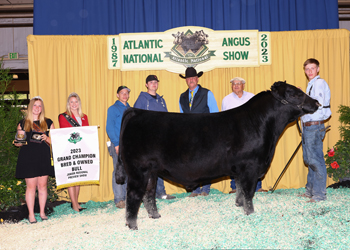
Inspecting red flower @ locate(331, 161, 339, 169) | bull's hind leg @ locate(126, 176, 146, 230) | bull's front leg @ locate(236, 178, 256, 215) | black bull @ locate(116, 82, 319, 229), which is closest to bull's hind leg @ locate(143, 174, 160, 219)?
black bull @ locate(116, 82, 319, 229)

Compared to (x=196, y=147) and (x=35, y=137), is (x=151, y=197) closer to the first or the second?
(x=196, y=147)

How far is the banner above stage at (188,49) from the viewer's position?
5133 millimetres

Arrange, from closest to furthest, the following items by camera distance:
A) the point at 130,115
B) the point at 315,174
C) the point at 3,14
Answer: the point at 130,115 → the point at 315,174 → the point at 3,14

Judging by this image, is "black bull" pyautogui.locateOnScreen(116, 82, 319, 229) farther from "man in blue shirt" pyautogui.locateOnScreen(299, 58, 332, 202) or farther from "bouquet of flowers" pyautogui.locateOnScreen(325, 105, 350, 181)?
"bouquet of flowers" pyautogui.locateOnScreen(325, 105, 350, 181)

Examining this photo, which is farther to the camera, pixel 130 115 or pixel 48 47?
pixel 48 47

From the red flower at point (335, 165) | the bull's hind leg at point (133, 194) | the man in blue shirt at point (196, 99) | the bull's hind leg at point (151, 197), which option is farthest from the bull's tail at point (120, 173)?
the red flower at point (335, 165)

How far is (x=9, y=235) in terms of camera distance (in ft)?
11.1

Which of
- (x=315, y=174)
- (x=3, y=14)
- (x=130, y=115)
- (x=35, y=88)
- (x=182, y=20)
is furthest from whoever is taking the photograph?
(x=3, y=14)

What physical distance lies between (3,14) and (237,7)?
5.90m

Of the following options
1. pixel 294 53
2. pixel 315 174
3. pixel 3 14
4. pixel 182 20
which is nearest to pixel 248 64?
pixel 294 53

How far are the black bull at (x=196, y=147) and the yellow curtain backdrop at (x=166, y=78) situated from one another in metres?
2.06

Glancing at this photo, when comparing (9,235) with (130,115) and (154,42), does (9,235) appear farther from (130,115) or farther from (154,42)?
(154,42)

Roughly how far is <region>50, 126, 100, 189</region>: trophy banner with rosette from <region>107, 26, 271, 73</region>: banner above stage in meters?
1.62

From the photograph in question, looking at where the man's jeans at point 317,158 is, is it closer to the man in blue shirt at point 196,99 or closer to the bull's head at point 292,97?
the bull's head at point 292,97
